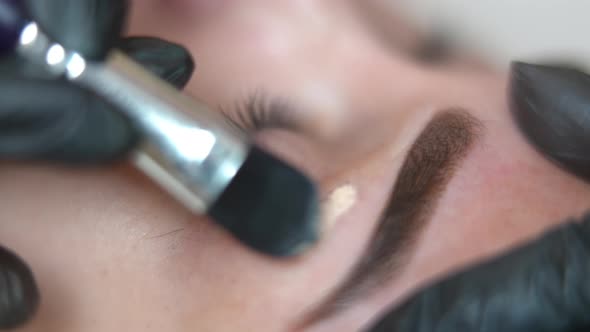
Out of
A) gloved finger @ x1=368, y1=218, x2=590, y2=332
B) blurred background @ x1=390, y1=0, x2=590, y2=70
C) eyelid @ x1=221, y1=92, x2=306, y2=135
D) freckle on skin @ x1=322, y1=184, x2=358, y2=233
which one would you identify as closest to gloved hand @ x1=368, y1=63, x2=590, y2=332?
gloved finger @ x1=368, y1=218, x2=590, y2=332

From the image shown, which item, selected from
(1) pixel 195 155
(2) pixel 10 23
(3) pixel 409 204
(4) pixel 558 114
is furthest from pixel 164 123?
(4) pixel 558 114

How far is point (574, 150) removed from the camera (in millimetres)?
609

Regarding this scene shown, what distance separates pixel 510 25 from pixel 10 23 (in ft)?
3.12

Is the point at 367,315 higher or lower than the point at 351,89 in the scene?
lower

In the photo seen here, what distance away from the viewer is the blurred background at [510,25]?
3.54 feet

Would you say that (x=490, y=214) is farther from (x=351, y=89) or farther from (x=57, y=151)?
(x=57, y=151)

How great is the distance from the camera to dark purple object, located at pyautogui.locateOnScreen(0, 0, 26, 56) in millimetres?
483

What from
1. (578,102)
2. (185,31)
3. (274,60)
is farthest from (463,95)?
(185,31)

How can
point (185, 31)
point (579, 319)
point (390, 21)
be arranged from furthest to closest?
point (390, 21)
point (185, 31)
point (579, 319)

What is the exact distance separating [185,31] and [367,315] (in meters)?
0.43

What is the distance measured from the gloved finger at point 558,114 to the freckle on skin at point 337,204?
22 cm

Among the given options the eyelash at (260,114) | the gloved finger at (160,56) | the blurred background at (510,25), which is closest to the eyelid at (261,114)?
the eyelash at (260,114)

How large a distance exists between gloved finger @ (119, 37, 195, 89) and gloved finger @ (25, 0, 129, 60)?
0.06 metres

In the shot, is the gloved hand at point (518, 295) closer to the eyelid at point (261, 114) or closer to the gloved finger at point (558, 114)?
the gloved finger at point (558, 114)
